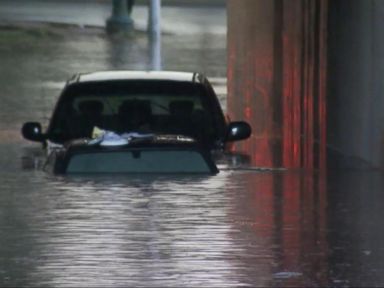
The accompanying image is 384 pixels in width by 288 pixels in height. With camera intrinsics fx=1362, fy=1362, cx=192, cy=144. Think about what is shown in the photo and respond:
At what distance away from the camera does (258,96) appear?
2070 centimetres

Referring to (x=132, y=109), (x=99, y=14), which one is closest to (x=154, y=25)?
(x=99, y=14)

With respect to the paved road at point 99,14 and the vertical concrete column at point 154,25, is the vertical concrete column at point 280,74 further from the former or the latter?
the paved road at point 99,14

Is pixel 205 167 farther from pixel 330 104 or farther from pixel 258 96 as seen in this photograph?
pixel 258 96

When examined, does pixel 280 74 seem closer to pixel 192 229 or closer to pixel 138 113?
pixel 138 113

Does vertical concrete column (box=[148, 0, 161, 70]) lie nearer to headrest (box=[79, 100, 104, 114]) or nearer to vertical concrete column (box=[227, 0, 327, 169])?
vertical concrete column (box=[227, 0, 327, 169])

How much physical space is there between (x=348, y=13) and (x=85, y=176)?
6195 millimetres

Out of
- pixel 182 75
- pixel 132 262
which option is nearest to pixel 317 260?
pixel 132 262

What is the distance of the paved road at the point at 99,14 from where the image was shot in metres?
38.0

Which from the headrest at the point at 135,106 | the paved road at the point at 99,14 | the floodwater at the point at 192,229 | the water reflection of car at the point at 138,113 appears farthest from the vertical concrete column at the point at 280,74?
the paved road at the point at 99,14

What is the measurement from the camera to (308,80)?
19031 mm

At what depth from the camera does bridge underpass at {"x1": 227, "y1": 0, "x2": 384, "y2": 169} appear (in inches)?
584

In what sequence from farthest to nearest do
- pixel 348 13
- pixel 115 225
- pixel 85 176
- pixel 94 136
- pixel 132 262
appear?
pixel 348 13 < pixel 94 136 < pixel 85 176 < pixel 115 225 < pixel 132 262

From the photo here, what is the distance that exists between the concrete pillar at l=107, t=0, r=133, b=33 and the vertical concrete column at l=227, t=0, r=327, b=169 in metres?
15.5

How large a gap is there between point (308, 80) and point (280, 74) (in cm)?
142
